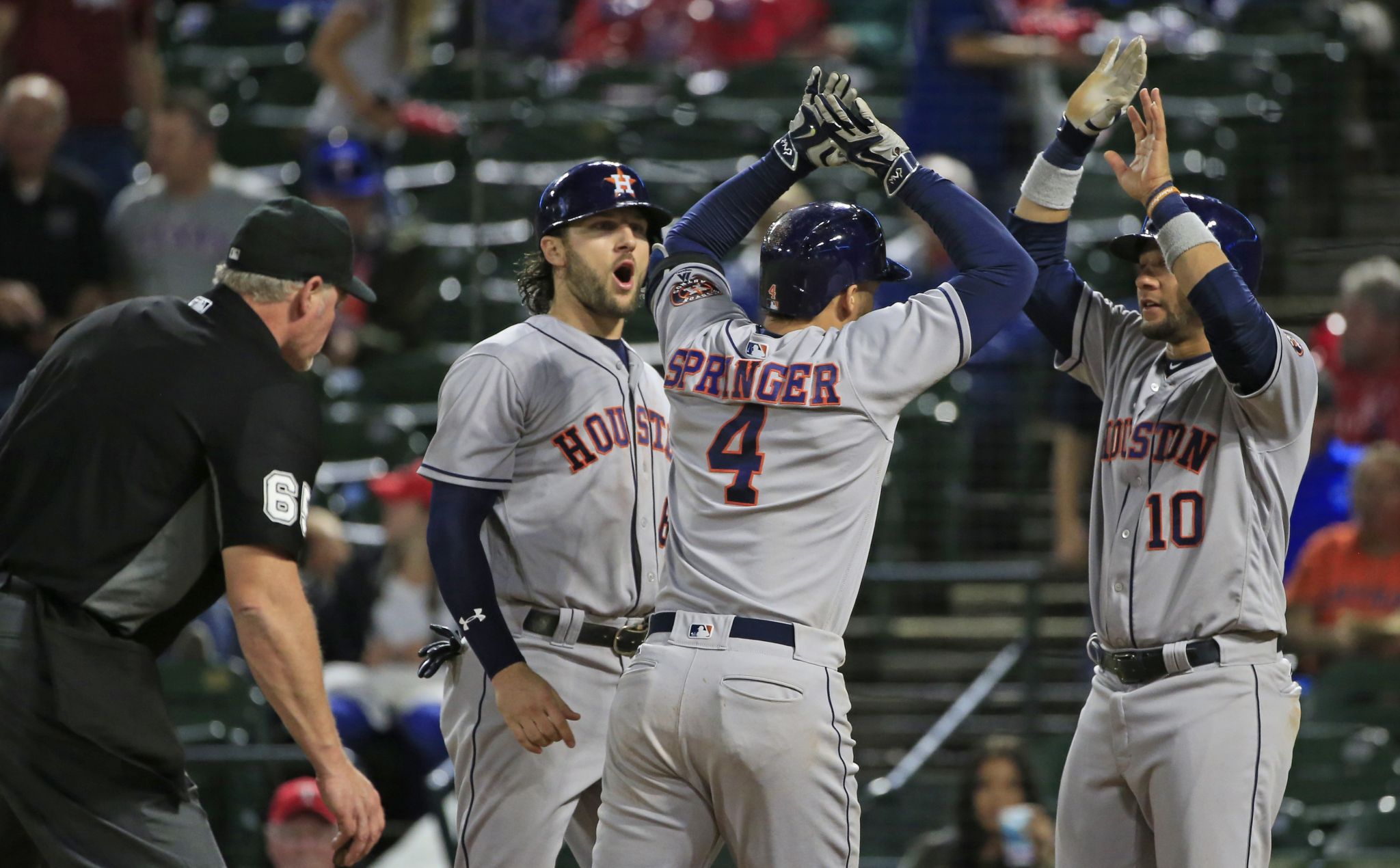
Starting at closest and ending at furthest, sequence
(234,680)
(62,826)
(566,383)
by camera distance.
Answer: (62,826), (566,383), (234,680)

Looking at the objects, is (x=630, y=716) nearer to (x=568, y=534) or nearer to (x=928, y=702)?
(x=568, y=534)

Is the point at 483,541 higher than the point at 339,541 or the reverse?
higher

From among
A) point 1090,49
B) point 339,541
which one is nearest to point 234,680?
point 339,541

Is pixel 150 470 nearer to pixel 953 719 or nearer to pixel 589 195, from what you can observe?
pixel 589 195

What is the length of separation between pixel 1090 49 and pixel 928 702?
3.11 m

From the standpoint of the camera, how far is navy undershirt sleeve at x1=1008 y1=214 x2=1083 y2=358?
3930 millimetres

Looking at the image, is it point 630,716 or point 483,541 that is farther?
point 483,541

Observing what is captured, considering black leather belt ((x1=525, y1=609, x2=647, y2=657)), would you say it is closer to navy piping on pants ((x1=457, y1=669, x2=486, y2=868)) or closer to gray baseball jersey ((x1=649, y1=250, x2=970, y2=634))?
navy piping on pants ((x1=457, y1=669, x2=486, y2=868))

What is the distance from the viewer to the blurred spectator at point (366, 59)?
8.92 metres

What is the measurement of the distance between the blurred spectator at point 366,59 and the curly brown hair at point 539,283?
5.03 m

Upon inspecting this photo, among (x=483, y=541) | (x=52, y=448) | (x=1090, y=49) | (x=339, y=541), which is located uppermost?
(x=1090, y=49)

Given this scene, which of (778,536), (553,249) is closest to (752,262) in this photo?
(553,249)

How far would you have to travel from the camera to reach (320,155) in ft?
27.2

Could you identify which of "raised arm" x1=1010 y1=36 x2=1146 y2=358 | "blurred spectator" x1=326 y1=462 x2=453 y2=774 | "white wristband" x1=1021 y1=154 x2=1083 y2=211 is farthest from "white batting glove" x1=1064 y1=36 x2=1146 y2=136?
"blurred spectator" x1=326 y1=462 x2=453 y2=774
